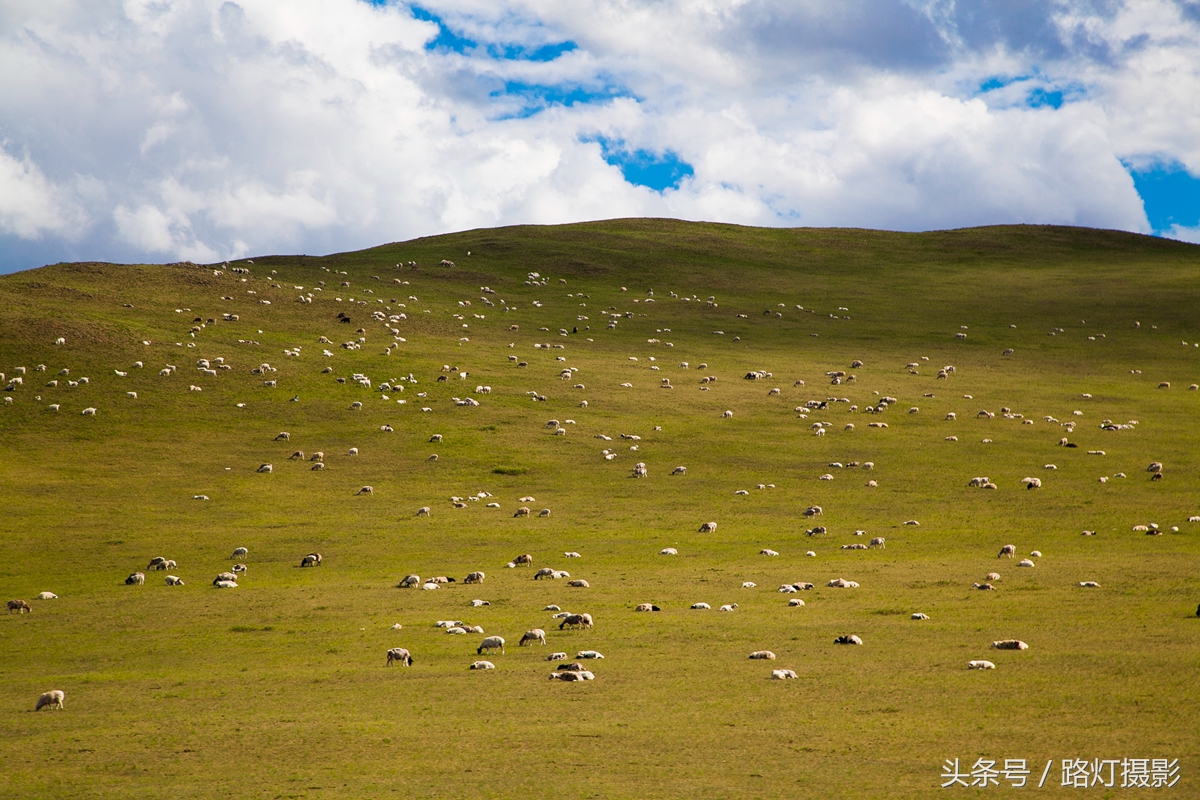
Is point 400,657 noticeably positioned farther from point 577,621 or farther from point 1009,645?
point 1009,645

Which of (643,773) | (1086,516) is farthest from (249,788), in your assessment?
(1086,516)

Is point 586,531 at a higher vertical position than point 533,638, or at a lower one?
A: higher

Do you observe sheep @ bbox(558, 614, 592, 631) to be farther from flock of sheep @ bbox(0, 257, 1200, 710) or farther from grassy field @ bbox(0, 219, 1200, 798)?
grassy field @ bbox(0, 219, 1200, 798)

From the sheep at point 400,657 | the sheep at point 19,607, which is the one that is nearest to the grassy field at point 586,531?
the sheep at point 19,607

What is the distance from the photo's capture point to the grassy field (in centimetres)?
1470

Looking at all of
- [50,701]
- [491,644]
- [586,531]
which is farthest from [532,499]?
[50,701]

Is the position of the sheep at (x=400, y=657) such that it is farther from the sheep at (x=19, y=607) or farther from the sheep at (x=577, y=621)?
the sheep at (x=19, y=607)

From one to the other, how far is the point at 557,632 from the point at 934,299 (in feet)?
244

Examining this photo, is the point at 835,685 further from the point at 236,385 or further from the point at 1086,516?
the point at 236,385

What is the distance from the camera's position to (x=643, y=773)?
1343 centimetres

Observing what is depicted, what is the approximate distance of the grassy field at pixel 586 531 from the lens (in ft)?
48.2

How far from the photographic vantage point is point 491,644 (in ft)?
68.6

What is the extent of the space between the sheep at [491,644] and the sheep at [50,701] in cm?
747

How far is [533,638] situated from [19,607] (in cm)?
1442
